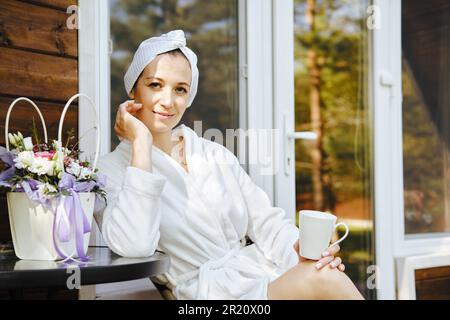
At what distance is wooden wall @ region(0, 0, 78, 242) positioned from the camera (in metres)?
1.82

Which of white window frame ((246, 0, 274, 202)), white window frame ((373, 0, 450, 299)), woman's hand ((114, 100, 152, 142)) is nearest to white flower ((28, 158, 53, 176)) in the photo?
woman's hand ((114, 100, 152, 142))

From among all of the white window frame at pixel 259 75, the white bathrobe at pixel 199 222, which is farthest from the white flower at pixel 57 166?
the white window frame at pixel 259 75

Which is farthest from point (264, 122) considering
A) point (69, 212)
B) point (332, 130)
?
point (332, 130)

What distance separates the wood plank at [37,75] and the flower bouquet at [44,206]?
0.39 m

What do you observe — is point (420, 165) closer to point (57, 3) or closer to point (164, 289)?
point (164, 289)

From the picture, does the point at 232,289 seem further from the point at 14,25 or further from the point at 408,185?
the point at 408,185

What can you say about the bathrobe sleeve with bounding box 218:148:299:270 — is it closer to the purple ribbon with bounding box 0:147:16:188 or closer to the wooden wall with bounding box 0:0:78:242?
the wooden wall with bounding box 0:0:78:242

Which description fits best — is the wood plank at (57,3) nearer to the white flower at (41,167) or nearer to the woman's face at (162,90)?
the woman's face at (162,90)

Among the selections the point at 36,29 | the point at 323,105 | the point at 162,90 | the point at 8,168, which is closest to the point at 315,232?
the point at 162,90

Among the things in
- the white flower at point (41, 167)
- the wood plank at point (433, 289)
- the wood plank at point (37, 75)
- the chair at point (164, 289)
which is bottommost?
the wood plank at point (433, 289)

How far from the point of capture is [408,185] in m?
3.05

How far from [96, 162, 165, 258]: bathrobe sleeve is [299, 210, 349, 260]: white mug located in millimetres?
421

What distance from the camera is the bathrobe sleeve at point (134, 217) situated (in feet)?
5.17
